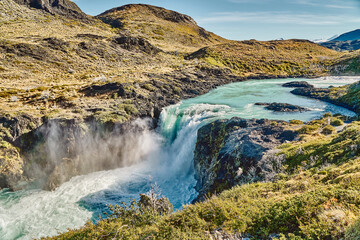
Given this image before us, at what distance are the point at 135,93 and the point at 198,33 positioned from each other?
483 ft

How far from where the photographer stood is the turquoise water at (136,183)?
2108cm

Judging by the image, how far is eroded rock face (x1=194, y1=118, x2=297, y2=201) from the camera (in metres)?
15.8

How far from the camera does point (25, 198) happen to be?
2389 cm

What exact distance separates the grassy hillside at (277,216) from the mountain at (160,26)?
9912cm

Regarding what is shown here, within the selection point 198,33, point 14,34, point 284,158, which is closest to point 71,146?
point 284,158

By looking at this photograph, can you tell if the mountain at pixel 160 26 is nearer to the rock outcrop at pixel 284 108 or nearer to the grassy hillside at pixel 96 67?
the grassy hillside at pixel 96 67

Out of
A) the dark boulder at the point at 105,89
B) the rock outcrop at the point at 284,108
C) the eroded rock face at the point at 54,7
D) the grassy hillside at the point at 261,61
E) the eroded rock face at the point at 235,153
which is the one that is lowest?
the eroded rock face at the point at 235,153

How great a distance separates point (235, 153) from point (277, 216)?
36.8ft

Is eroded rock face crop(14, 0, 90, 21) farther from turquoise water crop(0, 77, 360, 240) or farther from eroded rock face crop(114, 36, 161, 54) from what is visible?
turquoise water crop(0, 77, 360, 240)

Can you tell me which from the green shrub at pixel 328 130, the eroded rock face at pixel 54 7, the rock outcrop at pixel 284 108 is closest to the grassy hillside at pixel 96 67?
the eroded rock face at pixel 54 7

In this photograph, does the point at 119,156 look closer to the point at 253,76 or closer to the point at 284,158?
the point at 284,158

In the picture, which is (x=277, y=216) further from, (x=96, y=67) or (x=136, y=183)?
(x=96, y=67)

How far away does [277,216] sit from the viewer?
24.7 ft

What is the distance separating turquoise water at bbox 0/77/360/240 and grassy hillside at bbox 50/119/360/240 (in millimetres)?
13293
